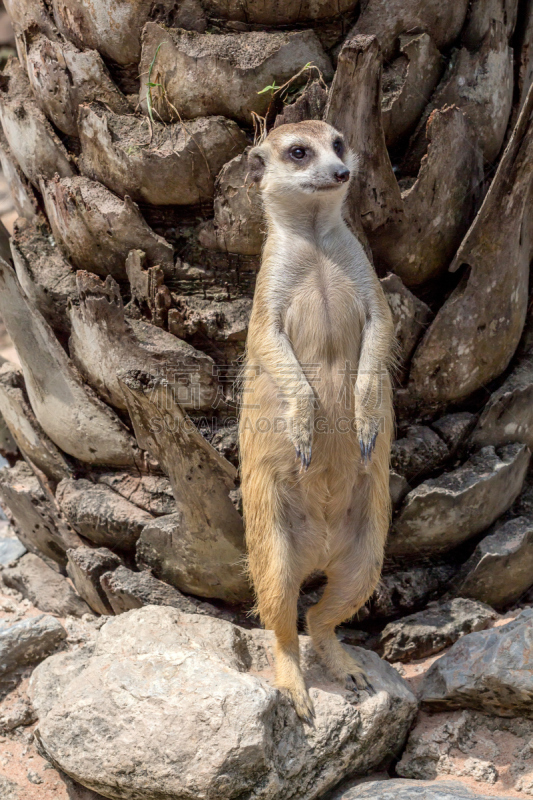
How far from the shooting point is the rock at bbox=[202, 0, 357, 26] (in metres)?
2.82

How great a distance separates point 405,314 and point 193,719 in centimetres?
182

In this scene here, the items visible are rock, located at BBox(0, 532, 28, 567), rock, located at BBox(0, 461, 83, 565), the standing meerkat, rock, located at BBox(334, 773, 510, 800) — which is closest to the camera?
rock, located at BBox(334, 773, 510, 800)

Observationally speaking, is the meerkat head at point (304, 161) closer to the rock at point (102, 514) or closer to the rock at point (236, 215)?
the rock at point (236, 215)

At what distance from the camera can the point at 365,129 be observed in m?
2.83

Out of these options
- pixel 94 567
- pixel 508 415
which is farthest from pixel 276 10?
pixel 94 567

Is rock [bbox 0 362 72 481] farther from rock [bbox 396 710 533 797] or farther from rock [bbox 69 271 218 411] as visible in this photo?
rock [bbox 396 710 533 797]

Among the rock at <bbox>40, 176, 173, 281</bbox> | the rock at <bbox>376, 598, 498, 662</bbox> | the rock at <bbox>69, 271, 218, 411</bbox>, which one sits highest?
the rock at <bbox>40, 176, 173, 281</bbox>

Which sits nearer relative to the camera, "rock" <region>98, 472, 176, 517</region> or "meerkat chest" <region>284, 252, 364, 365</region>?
"meerkat chest" <region>284, 252, 364, 365</region>

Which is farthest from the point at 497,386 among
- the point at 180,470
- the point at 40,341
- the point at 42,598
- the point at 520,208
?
the point at 42,598

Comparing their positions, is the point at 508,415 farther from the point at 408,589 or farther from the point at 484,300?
the point at 408,589

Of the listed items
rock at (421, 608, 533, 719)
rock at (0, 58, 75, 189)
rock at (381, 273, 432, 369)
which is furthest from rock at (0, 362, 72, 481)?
rock at (421, 608, 533, 719)

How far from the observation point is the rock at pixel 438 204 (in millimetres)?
2926

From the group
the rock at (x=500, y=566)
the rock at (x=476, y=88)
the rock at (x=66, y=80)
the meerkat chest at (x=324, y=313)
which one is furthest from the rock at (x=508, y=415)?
the rock at (x=66, y=80)

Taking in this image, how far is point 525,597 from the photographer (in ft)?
11.1
